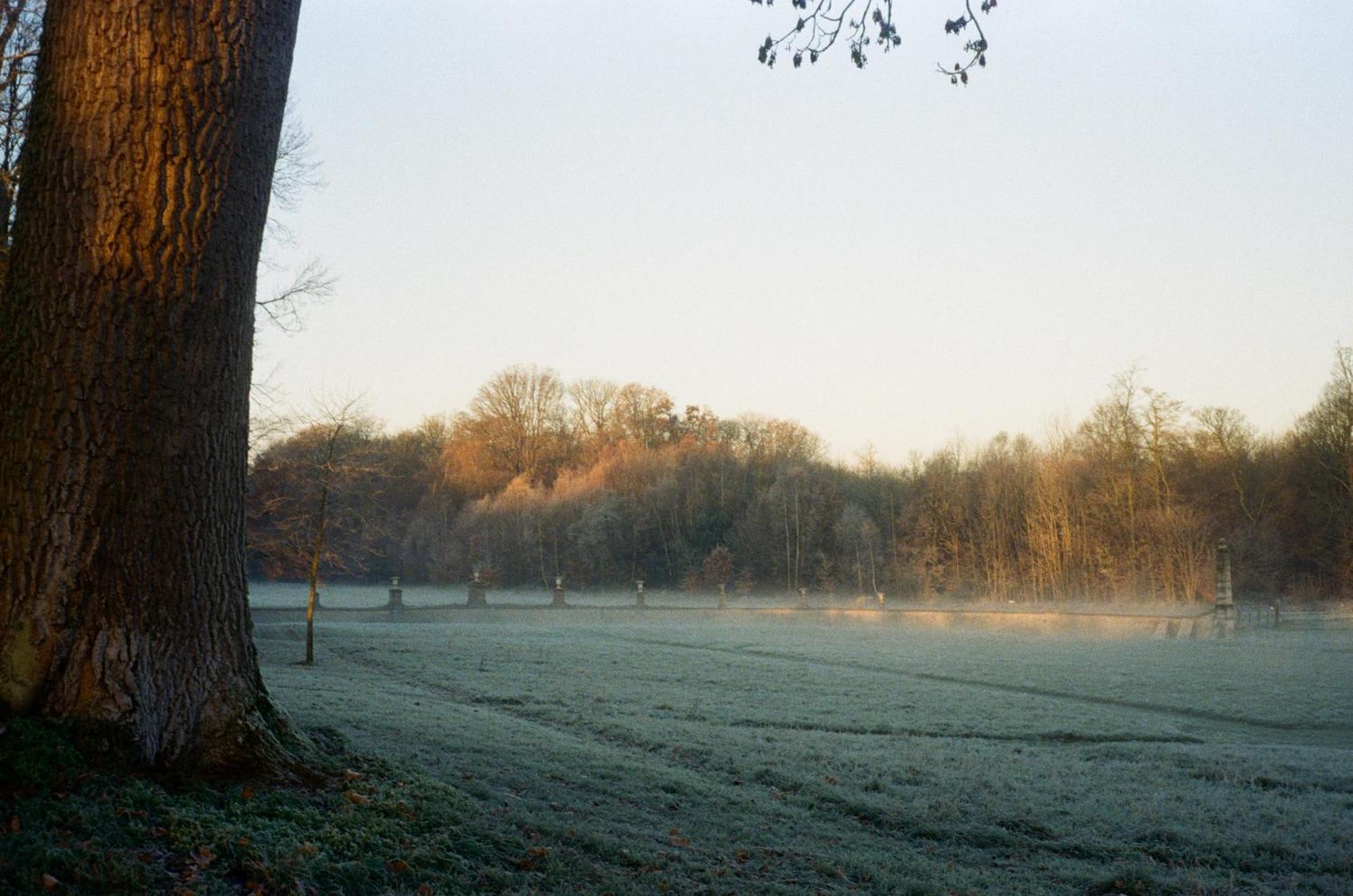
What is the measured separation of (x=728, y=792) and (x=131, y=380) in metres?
6.18

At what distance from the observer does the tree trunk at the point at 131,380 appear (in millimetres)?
4406

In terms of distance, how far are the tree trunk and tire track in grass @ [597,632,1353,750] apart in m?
16.6

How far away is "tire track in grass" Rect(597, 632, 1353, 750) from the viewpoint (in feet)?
56.2

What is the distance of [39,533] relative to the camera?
438 cm

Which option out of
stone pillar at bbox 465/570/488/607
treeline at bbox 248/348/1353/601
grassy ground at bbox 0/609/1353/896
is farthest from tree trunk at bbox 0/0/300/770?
stone pillar at bbox 465/570/488/607

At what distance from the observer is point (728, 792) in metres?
8.72

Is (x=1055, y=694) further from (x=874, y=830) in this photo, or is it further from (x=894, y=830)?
(x=874, y=830)

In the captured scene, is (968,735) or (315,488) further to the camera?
(315,488)

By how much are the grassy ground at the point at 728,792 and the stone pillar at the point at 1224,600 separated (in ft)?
55.8

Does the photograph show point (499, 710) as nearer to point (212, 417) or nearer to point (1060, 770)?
point (1060, 770)

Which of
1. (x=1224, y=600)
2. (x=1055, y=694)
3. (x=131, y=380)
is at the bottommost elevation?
(x=1055, y=694)

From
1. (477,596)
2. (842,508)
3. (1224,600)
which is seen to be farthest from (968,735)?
(842,508)

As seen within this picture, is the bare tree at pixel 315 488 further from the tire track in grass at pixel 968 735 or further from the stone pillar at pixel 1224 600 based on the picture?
the stone pillar at pixel 1224 600

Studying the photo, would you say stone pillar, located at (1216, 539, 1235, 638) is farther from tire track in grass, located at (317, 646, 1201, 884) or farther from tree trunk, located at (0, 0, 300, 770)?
tree trunk, located at (0, 0, 300, 770)
